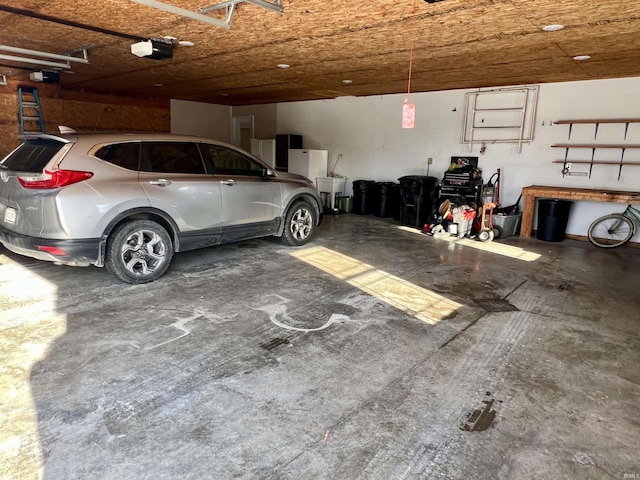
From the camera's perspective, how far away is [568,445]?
202cm

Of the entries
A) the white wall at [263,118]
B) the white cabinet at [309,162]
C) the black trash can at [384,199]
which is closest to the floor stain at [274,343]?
the black trash can at [384,199]

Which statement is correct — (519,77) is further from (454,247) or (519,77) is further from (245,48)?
(245,48)

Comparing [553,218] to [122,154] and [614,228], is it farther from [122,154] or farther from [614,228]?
[122,154]

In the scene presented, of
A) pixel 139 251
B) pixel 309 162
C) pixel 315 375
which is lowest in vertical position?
pixel 315 375

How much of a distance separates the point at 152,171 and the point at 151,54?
140 centimetres

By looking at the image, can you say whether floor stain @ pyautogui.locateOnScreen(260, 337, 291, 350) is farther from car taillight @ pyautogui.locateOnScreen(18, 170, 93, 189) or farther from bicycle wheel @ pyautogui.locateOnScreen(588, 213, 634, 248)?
bicycle wheel @ pyautogui.locateOnScreen(588, 213, 634, 248)

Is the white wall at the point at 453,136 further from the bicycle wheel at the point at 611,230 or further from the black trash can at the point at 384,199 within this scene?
the black trash can at the point at 384,199

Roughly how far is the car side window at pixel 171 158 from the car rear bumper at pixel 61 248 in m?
0.90

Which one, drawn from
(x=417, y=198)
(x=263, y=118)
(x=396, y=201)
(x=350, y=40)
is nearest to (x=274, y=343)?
(x=350, y=40)

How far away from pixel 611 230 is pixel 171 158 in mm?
6544

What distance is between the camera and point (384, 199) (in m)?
8.69

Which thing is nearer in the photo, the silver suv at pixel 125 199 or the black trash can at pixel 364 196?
the silver suv at pixel 125 199

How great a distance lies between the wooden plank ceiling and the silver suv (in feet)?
3.69

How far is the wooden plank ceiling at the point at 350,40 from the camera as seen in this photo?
3.50 meters
